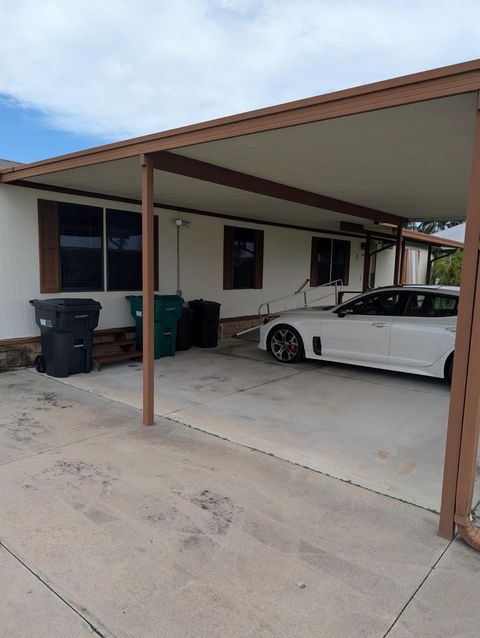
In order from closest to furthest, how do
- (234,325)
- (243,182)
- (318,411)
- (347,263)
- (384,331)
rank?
(318,411), (243,182), (384,331), (234,325), (347,263)

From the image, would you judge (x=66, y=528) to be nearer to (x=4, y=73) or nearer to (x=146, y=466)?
(x=146, y=466)

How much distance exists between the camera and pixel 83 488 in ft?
10.5

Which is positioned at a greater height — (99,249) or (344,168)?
(344,168)

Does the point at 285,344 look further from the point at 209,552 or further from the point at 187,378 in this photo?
the point at 209,552

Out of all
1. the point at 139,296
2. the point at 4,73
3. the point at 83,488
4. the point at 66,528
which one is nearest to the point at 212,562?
the point at 66,528

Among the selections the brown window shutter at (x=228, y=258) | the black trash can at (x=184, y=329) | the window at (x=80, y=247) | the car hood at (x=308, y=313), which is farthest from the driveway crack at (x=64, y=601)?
the brown window shutter at (x=228, y=258)

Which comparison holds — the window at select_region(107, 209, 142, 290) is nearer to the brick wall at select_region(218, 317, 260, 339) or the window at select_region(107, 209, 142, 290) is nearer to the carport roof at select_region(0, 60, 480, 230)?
the carport roof at select_region(0, 60, 480, 230)

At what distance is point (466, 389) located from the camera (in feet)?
8.70

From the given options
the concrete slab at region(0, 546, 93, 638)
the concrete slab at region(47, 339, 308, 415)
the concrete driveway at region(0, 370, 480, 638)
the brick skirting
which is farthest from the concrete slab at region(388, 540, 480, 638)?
the brick skirting

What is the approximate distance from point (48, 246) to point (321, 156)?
13.8 feet

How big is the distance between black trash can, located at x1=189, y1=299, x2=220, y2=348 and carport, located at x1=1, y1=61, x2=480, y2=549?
5.92ft

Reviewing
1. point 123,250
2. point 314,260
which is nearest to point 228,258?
point 123,250

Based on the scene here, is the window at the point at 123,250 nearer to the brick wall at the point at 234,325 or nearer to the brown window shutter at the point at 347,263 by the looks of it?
the brick wall at the point at 234,325

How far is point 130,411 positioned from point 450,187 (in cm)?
522
